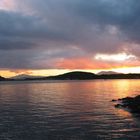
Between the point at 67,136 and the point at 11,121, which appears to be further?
the point at 11,121

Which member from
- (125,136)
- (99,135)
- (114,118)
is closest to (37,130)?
(99,135)

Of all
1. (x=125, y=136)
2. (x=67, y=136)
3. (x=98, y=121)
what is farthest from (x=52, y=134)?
(x=98, y=121)

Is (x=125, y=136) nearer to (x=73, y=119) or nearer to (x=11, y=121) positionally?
(x=73, y=119)

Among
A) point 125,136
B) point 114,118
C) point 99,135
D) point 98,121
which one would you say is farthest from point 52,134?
point 114,118

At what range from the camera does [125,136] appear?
1353 inches

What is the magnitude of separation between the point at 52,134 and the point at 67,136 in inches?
89.7

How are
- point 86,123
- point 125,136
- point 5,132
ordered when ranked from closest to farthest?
point 125,136 < point 5,132 < point 86,123

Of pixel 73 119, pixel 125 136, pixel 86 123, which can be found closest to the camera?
pixel 125 136

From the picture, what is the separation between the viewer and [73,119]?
4756 centimetres

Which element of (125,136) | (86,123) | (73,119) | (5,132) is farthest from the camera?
(73,119)

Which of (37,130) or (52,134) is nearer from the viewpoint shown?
(52,134)

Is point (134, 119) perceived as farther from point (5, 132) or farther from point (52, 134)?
point (5, 132)

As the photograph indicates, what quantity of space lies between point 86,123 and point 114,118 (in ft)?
24.4

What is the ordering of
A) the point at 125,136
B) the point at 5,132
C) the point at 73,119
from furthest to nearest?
the point at 73,119
the point at 5,132
the point at 125,136
